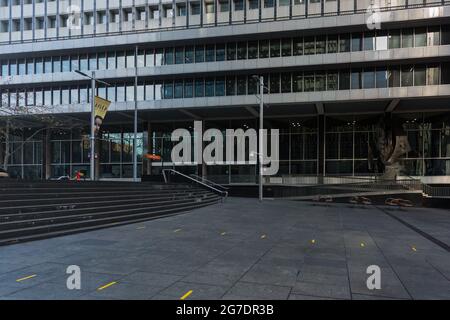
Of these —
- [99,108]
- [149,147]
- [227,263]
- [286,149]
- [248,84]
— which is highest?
[248,84]

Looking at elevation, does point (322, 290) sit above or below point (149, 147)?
below

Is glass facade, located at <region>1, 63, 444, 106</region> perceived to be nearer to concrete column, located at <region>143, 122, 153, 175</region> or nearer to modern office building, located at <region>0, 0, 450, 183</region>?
modern office building, located at <region>0, 0, 450, 183</region>

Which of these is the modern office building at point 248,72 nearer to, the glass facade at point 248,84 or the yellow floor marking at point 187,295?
the glass facade at point 248,84

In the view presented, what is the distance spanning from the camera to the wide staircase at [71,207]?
10.7m

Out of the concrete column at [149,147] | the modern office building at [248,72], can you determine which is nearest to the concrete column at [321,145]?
the modern office building at [248,72]

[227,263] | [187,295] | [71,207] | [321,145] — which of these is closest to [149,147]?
[321,145]

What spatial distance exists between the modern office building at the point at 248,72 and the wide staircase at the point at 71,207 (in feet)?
49.8

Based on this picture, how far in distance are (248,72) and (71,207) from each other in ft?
82.6

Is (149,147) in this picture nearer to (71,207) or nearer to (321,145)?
(321,145)

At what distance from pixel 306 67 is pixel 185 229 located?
24216mm

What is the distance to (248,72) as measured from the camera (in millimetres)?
35406

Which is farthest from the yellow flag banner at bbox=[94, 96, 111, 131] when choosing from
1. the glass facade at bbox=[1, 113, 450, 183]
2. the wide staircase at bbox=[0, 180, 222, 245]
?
the glass facade at bbox=[1, 113, 450, 183]

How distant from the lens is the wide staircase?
10.7 metres
